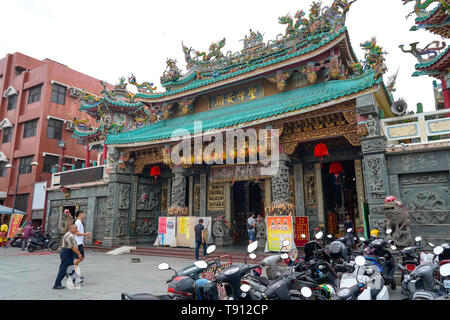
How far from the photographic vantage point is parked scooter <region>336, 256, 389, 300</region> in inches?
123

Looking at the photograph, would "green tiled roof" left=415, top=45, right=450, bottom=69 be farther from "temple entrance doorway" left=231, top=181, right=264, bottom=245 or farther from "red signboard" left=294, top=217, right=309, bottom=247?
"temple entrance doorway" left=231, top=181, right=264, bottom=245

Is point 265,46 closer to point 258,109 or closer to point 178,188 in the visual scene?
point 258,109

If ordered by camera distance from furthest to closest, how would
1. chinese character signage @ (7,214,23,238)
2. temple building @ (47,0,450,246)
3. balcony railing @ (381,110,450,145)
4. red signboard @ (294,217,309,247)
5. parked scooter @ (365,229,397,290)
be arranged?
1. chinese character signage @ (7,214,23,238)
2. red signboard @ (294,217,309,247)
3. temple building @ (47,0,450,246)
4. balcony railing @ (381,110,450,145)
5. parked scooter @ (365,229,397,290)

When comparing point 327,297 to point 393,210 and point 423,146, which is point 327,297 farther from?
point 423,146

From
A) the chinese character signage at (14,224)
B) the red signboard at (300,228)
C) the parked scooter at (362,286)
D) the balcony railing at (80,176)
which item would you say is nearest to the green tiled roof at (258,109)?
the balcony railing at (80,176)

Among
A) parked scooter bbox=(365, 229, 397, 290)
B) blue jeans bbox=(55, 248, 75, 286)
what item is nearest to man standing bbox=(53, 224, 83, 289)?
blue jeans bbox=(55, 248, 75, 286)

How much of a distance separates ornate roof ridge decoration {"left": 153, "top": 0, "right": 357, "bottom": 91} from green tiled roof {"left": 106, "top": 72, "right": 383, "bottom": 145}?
6.80ft

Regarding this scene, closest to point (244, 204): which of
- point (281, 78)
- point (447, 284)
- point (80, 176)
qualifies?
point (281, 78)

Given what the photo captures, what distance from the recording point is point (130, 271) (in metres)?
8.27

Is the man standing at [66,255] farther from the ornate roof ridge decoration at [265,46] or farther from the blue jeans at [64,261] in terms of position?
the ornate roof ridge decoration at [265,46]

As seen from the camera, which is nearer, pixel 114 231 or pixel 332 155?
pixel 332 155

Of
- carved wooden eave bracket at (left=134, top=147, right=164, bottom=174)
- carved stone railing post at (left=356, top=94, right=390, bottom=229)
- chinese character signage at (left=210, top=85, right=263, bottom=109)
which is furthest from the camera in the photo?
carved wooden eave bracket at (left=134, top=147, right=164, bottom=174)

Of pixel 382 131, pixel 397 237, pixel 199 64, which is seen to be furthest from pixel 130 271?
pixel 199 64
